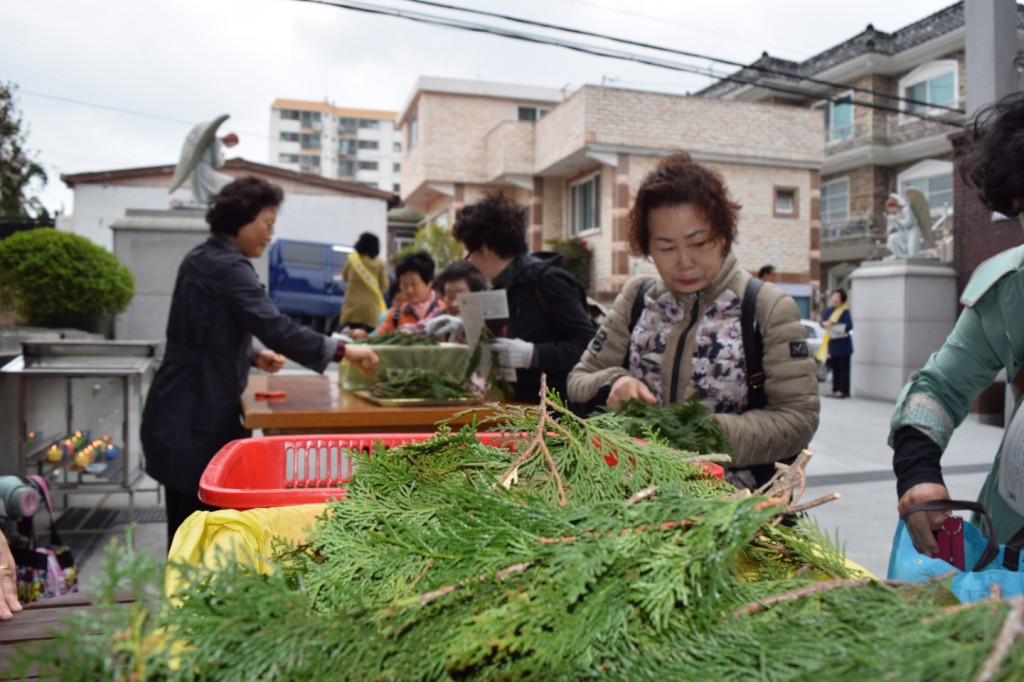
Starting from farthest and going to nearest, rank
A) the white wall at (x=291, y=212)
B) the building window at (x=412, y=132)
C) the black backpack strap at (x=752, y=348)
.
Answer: the building window at (x=412, y=132)
the white wall at (x=291, y=212)
the black backpack strap at (x=752, y=348)

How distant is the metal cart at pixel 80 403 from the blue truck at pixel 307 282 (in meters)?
14.8

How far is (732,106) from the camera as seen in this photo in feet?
74.4

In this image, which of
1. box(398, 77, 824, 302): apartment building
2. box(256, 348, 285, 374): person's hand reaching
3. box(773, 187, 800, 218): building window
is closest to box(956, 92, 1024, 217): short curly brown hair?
box(256, 348, 285, 374): person's hand reaching

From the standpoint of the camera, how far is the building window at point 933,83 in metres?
29.8

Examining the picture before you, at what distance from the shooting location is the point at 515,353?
3355 mm

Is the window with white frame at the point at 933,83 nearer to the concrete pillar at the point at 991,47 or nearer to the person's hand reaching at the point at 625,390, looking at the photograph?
the concrete pillar at the point at 991,47

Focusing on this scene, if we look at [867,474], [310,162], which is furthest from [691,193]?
[310,162]

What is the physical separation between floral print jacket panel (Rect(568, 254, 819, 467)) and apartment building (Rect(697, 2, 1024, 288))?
29.6m

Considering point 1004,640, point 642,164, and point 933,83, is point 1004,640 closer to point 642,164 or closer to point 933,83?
point 642,164

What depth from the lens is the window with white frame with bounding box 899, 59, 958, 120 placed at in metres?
29.7

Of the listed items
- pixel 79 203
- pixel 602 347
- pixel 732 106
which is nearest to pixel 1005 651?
pixel 602 347

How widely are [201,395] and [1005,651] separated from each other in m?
3.16

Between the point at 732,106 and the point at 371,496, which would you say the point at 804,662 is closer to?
the point at 371,496

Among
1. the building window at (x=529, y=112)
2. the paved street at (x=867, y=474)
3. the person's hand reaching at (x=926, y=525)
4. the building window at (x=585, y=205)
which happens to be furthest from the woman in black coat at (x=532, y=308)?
the building window at (x=529, y=112)
